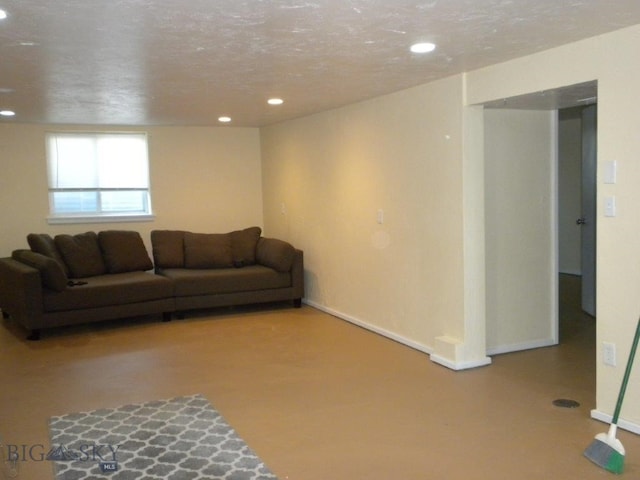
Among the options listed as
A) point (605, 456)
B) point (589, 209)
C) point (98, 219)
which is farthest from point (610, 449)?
point (98, 219)

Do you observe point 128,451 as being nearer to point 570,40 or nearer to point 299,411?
point 299,411

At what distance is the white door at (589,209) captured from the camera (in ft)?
19.7

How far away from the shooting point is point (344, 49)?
3498 millimetres

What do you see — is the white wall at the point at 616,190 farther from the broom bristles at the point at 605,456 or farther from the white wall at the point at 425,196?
the broom bristles at the point at 605,456

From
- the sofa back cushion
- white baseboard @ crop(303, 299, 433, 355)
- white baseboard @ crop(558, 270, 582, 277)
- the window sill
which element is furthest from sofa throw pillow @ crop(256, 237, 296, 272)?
white baseboard @ crop(558, 270, 582, 277)

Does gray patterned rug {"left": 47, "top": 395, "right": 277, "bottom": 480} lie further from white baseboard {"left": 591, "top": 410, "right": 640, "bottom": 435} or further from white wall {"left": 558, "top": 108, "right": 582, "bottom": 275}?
white wall {"left": 558, "top": 108, "right": 582, "bottom": 275}

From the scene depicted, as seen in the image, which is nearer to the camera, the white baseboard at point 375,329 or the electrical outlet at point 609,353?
the electrical outlet at point 609,353

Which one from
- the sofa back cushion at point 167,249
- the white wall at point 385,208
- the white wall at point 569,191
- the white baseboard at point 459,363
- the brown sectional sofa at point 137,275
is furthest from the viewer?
the white wall at point 569,191

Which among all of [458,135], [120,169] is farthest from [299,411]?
[120,169]

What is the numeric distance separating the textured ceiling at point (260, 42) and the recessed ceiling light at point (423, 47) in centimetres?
5

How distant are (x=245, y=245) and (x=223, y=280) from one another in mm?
870

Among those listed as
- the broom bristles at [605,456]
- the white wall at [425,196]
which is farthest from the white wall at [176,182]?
the broom bristles at [605,456]

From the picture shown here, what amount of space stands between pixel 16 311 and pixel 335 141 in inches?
135

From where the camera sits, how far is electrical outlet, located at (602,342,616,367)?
11.0 feet
